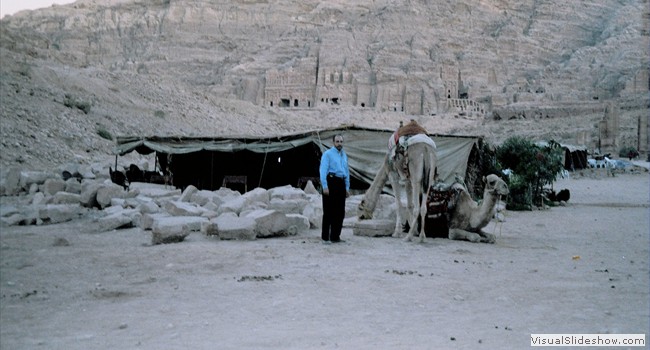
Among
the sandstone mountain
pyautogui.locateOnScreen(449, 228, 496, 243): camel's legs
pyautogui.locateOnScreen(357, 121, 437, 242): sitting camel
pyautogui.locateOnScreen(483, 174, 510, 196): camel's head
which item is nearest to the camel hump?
pyautogui.locateOnScreen(357, 121, 437, 242): sitting camel

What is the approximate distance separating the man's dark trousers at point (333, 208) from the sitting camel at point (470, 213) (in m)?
1.82

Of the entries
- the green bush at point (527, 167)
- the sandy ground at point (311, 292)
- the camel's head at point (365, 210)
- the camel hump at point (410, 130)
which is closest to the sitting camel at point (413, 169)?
the camel hump at point (410, 130)

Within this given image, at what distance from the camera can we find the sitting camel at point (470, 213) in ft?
29.0

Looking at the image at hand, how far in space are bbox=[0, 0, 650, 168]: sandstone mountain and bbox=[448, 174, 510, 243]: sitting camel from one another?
1589 cm

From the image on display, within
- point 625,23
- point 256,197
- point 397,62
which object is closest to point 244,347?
point 256,197

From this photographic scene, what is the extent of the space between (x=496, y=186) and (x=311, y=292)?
4.19m

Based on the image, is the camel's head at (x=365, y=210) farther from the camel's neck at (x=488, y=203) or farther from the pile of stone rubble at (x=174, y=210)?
the camel's neck at (x=488, y=203)

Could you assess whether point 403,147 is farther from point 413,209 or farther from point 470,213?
point 470,213

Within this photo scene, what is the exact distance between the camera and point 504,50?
4077 inches

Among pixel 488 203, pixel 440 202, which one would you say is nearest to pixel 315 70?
pixel 440 202

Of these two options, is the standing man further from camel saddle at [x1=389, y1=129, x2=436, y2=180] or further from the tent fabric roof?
the tent fabric roof

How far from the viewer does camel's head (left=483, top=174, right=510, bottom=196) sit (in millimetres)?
8633

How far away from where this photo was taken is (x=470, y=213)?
925 cm

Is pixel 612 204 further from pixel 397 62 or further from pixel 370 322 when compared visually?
pixel 397 62
